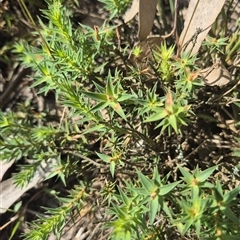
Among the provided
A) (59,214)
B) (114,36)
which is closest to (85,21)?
(114,36)

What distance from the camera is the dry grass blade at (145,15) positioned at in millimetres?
1535

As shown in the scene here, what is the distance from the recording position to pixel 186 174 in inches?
46.1

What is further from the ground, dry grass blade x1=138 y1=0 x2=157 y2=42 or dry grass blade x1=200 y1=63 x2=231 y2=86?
dry grass blade x1=138 y1=0 x2=157 y2=42

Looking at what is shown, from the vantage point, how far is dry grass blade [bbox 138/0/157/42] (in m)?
1.54

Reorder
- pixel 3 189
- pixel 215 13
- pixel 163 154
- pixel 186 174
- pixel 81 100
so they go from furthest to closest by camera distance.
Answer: pixel 3 189 < pixel 163 154 < pixel 215 13 < pixel 81 100 < pixel 186 174

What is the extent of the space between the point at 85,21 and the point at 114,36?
33 centimetres

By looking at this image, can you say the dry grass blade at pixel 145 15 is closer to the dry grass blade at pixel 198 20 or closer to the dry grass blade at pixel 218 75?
the dry grass blade at pixel 198 20

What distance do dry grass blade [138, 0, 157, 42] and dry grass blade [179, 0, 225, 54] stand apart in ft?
0.41

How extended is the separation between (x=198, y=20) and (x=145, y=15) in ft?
0.60

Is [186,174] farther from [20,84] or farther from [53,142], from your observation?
[20,84]

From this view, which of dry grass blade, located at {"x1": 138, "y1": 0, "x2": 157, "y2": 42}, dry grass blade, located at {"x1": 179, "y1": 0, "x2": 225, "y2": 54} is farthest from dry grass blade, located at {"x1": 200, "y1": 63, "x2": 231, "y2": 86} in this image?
dry grass blade, located at {"x1": 138, "y1": 0, "x2": 157, "y2": 42}

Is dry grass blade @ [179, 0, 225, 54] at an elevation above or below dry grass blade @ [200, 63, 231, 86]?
above

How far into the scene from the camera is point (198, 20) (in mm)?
1543

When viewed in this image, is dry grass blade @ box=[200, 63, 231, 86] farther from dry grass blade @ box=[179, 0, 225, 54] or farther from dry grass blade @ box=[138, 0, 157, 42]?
dry grass blade @ box=[138, 0, 157, 42]
